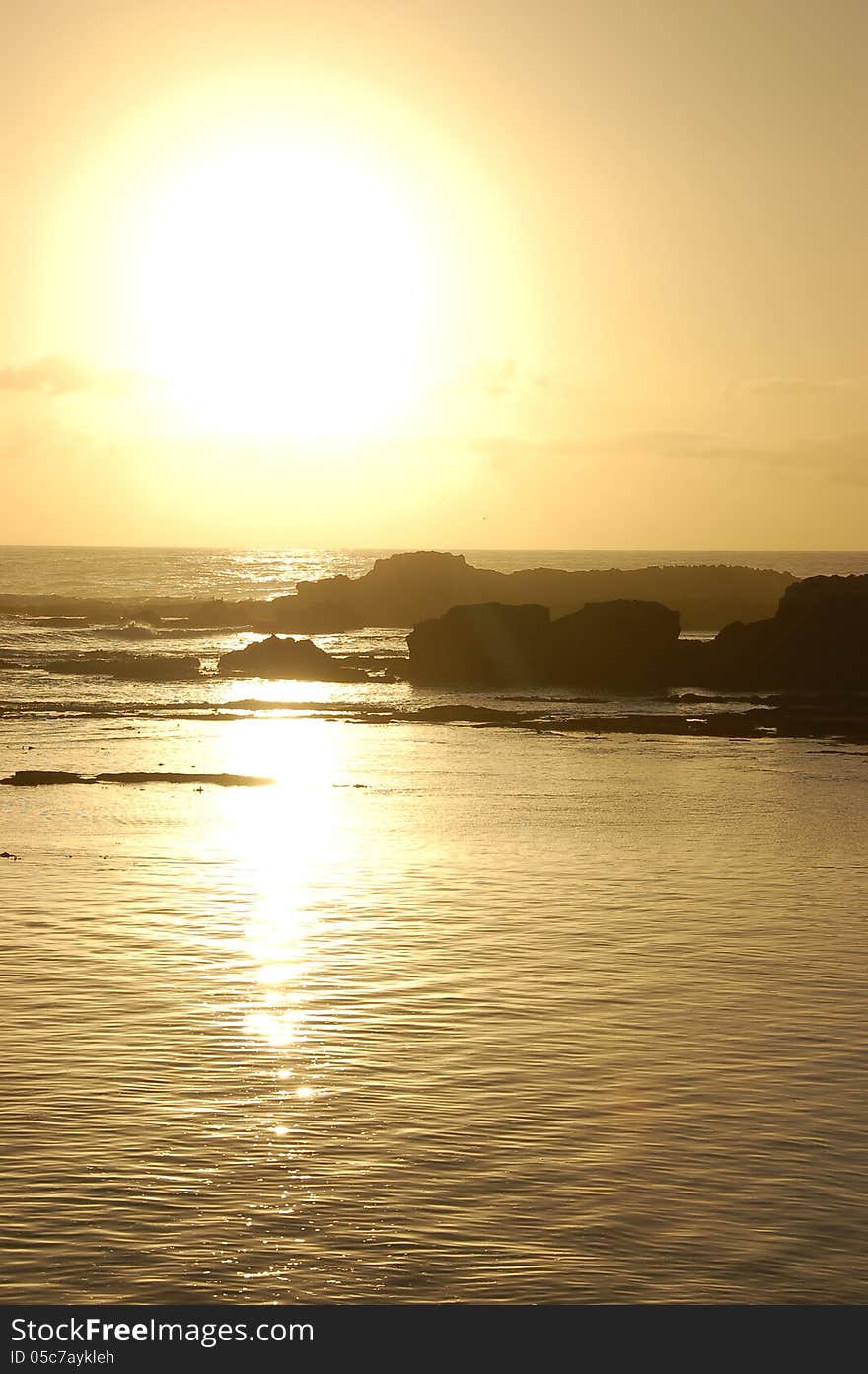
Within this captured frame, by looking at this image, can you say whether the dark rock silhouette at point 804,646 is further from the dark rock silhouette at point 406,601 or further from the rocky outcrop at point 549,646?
the dark rock silhouette at point 406,601

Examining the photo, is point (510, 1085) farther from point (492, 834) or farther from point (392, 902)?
point (492, 834)

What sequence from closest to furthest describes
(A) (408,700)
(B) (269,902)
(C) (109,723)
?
(B) (269,902) < (C) (109,723) < (A) (408,700)

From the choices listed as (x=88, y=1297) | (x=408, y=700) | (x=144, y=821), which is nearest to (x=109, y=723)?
(x=408, y=700)

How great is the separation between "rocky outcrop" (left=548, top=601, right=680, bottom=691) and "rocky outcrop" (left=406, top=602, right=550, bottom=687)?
1342mm

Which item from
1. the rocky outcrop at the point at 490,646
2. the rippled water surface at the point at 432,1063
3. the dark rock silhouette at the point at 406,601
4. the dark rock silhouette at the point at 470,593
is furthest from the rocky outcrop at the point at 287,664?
the rippled water surface at the point at 432,1063

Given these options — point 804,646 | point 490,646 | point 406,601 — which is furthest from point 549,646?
point 406,601

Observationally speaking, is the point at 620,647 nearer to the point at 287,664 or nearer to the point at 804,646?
the point at 804,646

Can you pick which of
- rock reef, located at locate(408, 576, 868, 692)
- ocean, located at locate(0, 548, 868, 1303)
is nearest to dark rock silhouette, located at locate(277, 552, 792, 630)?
rock reef, located at locate(408, 576, 868, 692)

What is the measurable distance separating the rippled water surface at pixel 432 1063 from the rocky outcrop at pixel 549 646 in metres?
46.6

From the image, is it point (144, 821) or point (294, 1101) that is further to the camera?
point (144, 821)

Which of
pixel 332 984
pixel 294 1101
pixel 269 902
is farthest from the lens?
pixel 269 902

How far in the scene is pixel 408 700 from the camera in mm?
71500

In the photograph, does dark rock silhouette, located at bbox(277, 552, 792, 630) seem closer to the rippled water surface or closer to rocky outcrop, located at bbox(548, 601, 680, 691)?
rocky outcrop, located at bbox(548, 601, 680, 691)
